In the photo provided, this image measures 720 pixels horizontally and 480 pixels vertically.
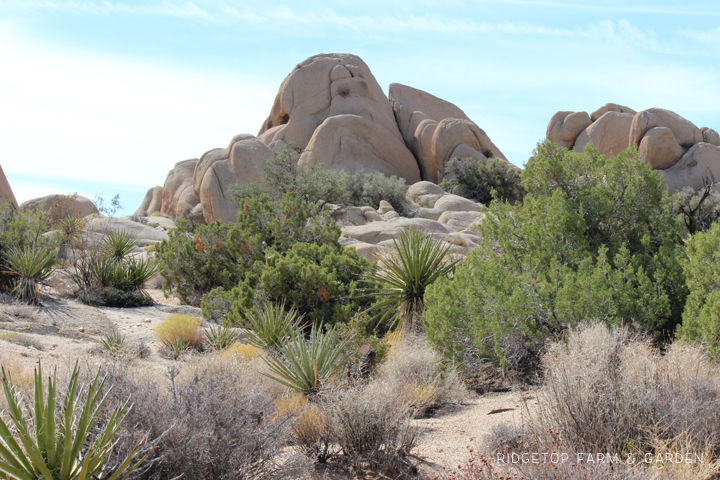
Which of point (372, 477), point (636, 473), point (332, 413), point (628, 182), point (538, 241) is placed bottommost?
point (372, 477)

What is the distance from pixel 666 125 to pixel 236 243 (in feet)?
108

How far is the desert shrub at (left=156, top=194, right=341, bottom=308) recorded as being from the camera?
572 inches

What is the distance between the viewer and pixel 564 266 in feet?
22.8

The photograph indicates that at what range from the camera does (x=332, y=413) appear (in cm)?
476

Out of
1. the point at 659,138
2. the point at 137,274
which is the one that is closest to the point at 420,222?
the point at 137,274

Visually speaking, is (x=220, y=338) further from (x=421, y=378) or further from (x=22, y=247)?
(x=22, y=247)

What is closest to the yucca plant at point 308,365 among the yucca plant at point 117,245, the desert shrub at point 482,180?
the yucca plant at point 117,245

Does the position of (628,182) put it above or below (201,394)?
above

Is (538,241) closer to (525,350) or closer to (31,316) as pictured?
→ (525,350)

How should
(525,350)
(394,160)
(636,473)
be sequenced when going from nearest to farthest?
(636,473) < (525,350) < (394,160)

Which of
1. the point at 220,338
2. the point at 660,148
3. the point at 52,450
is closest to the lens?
the point at 52,450

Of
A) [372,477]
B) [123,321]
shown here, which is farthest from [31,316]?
[372,477]

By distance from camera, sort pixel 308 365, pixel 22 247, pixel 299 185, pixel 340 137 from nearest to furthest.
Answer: pixel 308 365 < pixel 22 247 < pixel 299 185 < pixel 340 137

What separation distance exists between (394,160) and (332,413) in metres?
36.5
